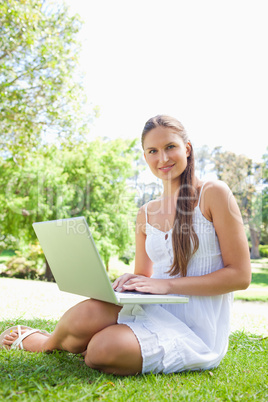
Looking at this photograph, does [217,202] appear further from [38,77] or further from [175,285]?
[38,77]

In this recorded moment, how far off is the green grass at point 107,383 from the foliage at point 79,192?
1365 centimetres

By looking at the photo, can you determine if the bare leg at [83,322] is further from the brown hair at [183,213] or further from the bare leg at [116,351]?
the brown hair at [183,213]

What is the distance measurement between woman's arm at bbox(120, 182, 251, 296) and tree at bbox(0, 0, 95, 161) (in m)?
6.85

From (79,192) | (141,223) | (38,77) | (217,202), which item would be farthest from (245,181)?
(217,202)

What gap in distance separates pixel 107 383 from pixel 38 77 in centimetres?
832

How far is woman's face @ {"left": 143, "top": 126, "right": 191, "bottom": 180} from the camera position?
2395mm

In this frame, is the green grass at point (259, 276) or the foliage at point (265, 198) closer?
the green grass at point (259, 276)

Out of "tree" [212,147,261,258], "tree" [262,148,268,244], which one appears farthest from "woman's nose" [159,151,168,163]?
"tree" [262,148,268,244]

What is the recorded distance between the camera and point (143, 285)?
2.07 metres

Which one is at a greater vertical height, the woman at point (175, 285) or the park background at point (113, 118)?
the park background at point (113, 118)

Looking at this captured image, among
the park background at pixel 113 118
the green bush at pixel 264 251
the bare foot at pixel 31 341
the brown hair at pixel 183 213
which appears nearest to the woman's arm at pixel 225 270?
the brown hair at pixel 183 213

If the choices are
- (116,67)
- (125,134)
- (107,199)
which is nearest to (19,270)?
(107,199)

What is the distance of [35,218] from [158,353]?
48.9 ft

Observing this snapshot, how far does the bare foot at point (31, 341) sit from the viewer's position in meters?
2.59
